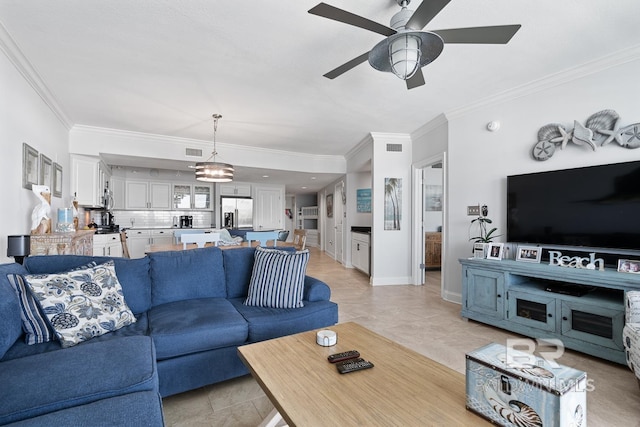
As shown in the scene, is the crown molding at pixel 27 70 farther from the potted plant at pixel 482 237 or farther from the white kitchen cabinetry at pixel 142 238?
the potted plant at pixel 482 237

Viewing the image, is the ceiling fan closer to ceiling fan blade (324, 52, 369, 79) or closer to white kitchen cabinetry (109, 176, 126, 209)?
ceiling fan blade (324, 52, 369, 79)

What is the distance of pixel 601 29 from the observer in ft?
7.66

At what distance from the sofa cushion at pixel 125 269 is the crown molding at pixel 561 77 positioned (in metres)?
4.03

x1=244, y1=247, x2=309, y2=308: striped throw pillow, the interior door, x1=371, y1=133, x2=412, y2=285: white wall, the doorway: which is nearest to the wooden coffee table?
x1=244, y1=247, x2=309, y2=308: striped throw pillow

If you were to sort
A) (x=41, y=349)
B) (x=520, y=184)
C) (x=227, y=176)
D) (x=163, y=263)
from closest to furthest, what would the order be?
(x=41, y=349)
(x=163, y=263)
(x=520, y=184)
(x=227, y=176)

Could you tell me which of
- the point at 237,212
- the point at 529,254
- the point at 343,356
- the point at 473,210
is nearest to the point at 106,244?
the point at 237,212

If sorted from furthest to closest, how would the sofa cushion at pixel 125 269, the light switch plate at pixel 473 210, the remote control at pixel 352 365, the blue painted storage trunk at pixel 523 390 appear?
the light switch plate at pixel 473 210 < the sofa cushion at pixel 125 269 < the remote control at pixel 352 365 < the blue painted storage trunk at pixel 523 390

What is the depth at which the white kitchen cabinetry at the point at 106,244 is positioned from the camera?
4767mm

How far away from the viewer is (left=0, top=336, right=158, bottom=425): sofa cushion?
110cm

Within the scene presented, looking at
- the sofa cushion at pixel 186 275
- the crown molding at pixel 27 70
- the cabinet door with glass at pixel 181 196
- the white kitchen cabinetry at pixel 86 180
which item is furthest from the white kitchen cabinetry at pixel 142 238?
the sofa cushion at pixel 186 275

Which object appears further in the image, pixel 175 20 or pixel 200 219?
pixel 200 219

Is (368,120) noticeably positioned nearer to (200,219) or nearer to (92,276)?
(92,276)

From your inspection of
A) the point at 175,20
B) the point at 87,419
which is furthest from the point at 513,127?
the point at 87,419

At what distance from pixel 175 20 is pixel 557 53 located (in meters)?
3.24
